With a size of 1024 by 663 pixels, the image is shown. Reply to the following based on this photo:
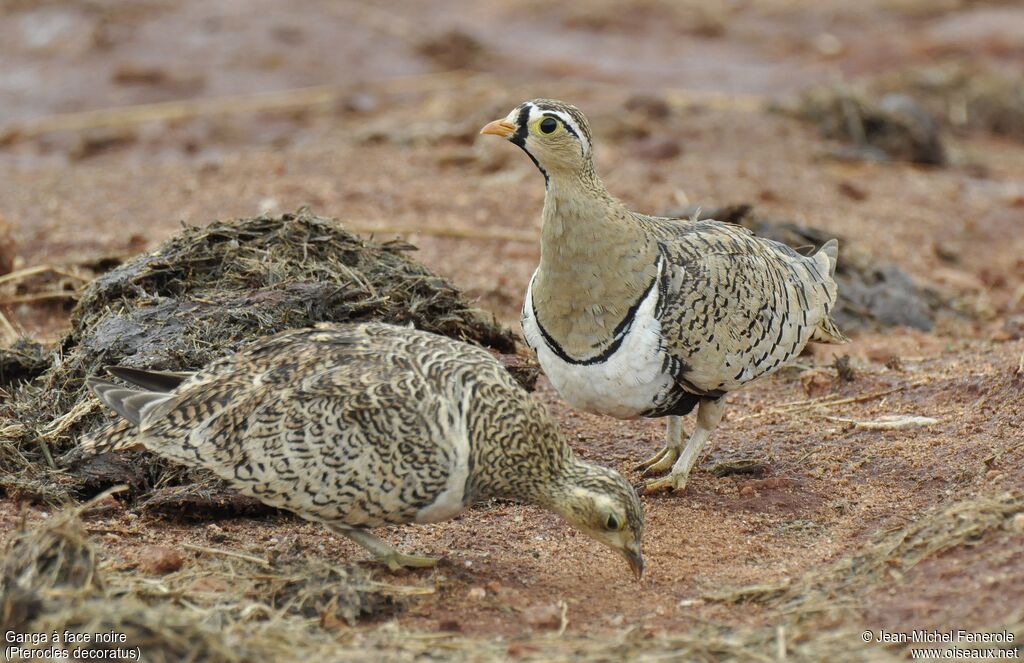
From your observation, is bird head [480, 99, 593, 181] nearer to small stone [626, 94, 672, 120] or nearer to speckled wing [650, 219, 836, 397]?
speckled wing [650, 219, 836, 397]

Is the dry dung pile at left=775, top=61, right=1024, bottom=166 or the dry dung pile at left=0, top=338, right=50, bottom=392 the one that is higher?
the dry dung pile at left=775, top=61, right=1024, bottom=166

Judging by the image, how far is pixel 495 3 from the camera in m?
20.0

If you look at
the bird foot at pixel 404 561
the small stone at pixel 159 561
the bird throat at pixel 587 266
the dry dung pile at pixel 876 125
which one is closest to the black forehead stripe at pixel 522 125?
the bird throat at pixel 587 266

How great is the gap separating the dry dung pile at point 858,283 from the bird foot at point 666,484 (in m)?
2.98

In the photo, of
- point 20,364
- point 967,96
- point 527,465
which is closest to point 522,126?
point 527,465

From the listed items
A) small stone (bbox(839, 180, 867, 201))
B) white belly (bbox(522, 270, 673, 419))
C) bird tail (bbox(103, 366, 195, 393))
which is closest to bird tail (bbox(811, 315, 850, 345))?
white belly (bbox(522, 270, 673, 419))

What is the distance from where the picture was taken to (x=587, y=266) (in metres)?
5.08

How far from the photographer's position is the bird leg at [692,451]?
17.9 ft

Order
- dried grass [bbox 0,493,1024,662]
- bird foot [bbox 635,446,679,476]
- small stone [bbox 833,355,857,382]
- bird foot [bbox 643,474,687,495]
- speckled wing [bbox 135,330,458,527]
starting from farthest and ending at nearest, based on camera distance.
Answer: small stone [bbox 833,355,857,382] → bird foot [bbox 635,446,679,476] → bird foot [bbox 643,474,687,495] → speckled wing [bbox 135,330,458,527] → dried grass [bbox 0,493,1024,662]

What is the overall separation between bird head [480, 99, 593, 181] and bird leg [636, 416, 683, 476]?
1.38 m

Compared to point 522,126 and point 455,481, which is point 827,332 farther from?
point 455,481

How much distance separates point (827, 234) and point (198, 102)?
7.81m

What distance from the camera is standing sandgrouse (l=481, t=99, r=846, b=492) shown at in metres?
5.03

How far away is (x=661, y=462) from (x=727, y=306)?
86 cm
